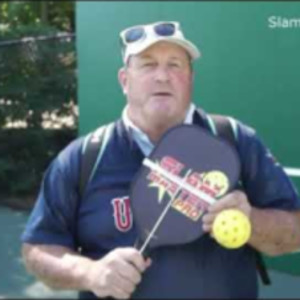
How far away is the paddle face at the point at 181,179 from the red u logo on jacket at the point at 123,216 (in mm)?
71

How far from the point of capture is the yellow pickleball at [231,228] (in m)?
2.11

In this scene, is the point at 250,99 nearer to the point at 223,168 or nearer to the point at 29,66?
the point at 223,168

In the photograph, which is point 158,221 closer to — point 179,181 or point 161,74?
point 179,181

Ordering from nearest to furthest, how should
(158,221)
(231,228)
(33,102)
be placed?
(231,228) → (158,221) → (33,102)

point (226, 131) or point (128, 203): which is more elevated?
point (226, 131)

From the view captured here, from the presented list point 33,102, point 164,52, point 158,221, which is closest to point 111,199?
point 158,221

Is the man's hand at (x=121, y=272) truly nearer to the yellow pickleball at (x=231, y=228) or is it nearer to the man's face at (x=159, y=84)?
the yellow pickleball at (x=231, y=228)

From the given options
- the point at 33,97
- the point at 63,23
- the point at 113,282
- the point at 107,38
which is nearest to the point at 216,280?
the point at 113,282

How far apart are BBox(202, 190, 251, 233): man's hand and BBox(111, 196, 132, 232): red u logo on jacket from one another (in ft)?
0.89

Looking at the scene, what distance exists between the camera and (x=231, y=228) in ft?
6.90

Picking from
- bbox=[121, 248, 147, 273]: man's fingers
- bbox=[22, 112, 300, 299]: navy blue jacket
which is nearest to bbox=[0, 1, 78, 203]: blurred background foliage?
bbox=[22, 112, 300, 299]: navy blue jacket

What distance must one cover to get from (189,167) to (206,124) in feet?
0.76

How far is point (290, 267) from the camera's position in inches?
187

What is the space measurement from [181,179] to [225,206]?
0.51ft
